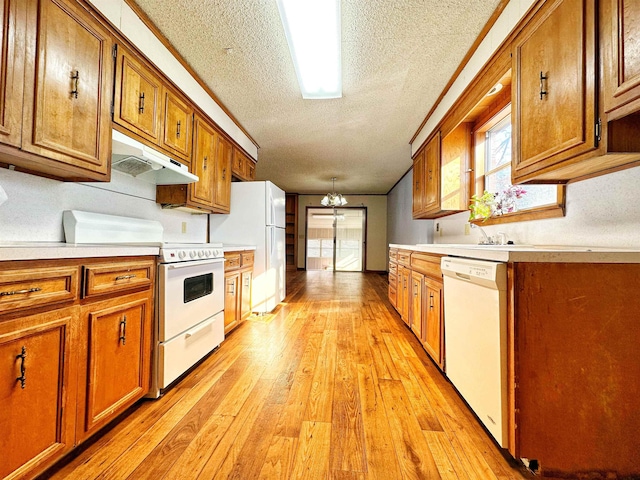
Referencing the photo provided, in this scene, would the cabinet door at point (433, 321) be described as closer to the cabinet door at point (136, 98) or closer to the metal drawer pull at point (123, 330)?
the metal drawer pull at point (123, 330)

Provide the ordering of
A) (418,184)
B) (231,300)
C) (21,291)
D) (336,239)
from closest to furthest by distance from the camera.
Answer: (21,291)
(231,300)
(418,184)
(336,239)

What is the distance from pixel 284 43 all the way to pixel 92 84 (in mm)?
1312

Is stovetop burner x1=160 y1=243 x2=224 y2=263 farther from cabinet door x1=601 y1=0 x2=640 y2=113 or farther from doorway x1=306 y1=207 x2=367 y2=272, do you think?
doorway x1=306 y1=207 x2=367 y2=272

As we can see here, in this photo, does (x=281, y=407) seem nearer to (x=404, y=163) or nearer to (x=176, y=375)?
(x=176, y=375)

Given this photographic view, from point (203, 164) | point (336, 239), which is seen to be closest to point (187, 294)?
point (203, 164)

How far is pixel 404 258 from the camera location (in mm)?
3193

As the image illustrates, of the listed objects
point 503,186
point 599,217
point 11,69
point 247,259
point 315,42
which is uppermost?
point 315,42

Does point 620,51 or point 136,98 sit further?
point 136,98

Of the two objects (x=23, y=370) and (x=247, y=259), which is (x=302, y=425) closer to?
(x=23, y=370)

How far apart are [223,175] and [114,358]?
2452mm

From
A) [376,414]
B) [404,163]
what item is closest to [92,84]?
[376,414]

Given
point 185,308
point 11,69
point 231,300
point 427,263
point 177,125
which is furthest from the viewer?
point 231,300

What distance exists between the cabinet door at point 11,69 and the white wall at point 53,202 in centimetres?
38

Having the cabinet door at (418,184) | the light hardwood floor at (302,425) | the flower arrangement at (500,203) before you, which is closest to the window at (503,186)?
the flower arrangement at (500,203)
